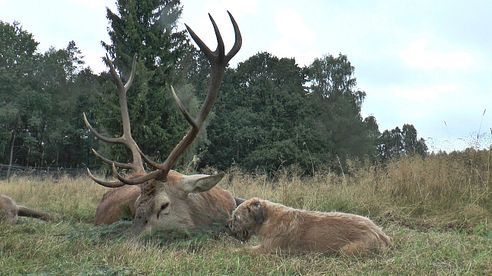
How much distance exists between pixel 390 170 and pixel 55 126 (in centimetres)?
4007

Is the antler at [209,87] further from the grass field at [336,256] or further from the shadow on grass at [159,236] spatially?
the grass field at [336,256]

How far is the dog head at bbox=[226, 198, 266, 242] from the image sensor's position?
498cm

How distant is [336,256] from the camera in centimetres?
423

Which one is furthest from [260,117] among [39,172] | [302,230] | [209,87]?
[302,230]

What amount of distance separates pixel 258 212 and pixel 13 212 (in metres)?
4.00

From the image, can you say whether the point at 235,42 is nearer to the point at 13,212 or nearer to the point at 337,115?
the point at 13,212

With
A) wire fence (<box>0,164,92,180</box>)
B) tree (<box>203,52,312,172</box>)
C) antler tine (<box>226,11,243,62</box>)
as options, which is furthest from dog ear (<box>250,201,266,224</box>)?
tree (<box>203,52,312,172</box>)

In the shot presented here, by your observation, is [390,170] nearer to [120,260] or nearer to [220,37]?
[220,37]

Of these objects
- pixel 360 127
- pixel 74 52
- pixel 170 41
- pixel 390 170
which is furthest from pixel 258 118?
pixel 390 170

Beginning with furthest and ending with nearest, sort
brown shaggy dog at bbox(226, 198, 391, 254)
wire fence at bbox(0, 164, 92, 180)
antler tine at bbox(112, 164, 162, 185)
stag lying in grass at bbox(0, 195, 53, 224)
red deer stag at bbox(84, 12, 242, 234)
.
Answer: wire fence at bbox(0, 164, 92, 180), stag lying in grass at bbox(0, 195, 53, 224), red deer stag at bbox(84, 12, 242, 234), antler tine at bbox(112, 164, 162, 185), brown shaggy dog at bbox(226, 198, 391, 254)

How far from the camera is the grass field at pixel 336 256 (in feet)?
12.0

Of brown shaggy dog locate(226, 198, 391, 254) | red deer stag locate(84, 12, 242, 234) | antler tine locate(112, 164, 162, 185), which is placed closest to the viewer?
brown shaggy dog locate(226, 198, 391, 254)

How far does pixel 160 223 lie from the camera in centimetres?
514

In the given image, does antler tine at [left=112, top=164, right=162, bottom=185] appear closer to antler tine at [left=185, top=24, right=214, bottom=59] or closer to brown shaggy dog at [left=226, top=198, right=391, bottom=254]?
brown shaggy dog at [left=226, top=198, right=391, bottom=254]
